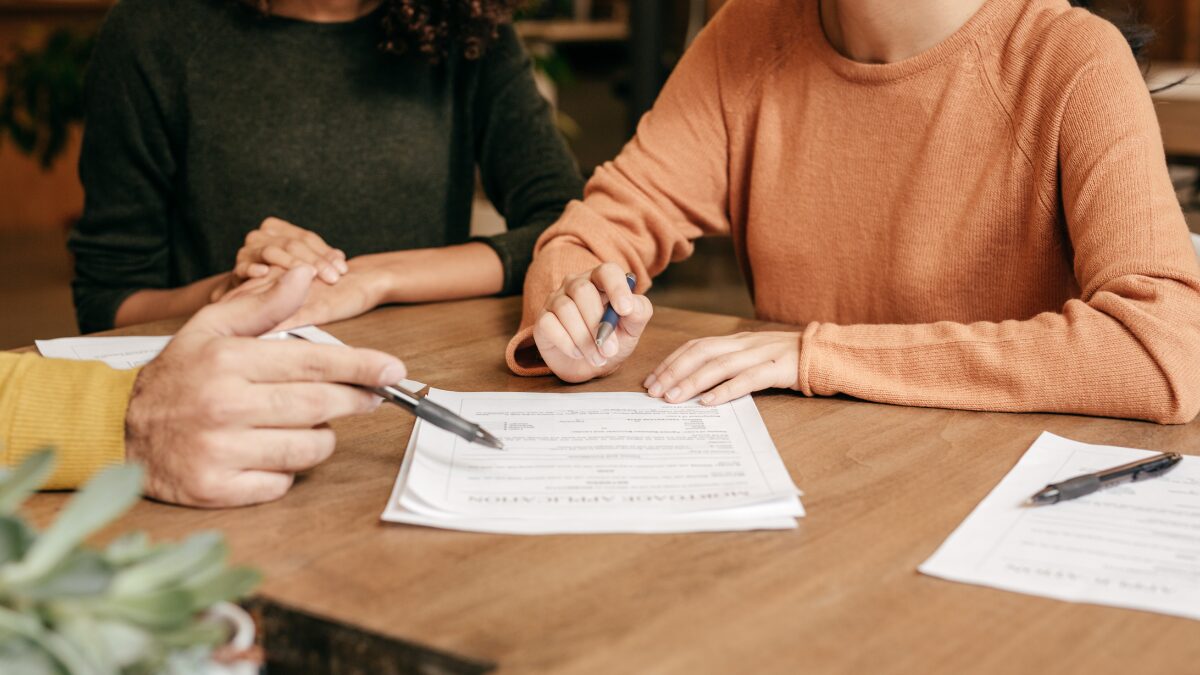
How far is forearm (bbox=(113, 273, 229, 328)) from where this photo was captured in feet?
4.99

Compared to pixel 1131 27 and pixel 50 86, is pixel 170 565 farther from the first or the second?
pixel 50 86

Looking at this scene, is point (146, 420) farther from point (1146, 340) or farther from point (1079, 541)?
point (1146, 340)

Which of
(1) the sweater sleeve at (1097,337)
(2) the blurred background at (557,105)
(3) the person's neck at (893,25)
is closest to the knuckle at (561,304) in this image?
(1) the sweater sleeve at (1097,337)

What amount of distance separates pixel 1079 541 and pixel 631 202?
85 centimetres

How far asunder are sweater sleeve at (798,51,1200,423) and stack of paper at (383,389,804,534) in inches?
5.6

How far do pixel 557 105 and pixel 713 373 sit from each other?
14.9ft

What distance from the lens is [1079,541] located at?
74 centimetres

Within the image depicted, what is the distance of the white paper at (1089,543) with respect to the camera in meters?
0.68

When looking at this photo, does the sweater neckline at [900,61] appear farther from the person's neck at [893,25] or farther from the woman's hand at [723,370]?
the woman's hand at [723,370]

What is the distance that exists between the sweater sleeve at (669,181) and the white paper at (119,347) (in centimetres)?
32

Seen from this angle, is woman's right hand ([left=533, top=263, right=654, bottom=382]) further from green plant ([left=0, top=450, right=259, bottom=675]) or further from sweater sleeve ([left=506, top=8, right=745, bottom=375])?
green plant ([left=0, top=450, right=259, bottom=675])

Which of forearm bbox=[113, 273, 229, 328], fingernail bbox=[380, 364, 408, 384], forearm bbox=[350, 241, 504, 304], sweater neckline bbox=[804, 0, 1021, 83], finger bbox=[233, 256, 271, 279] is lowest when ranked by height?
forearm bbox=[113, 273, 229, 328]

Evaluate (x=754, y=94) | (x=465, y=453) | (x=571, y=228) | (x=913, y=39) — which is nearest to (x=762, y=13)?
(x=754, y=94)

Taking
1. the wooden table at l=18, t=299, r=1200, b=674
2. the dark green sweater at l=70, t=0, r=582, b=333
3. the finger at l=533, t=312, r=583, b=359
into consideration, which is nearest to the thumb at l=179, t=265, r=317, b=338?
the wooden table at l=18, t=299, r=1200, b=674
